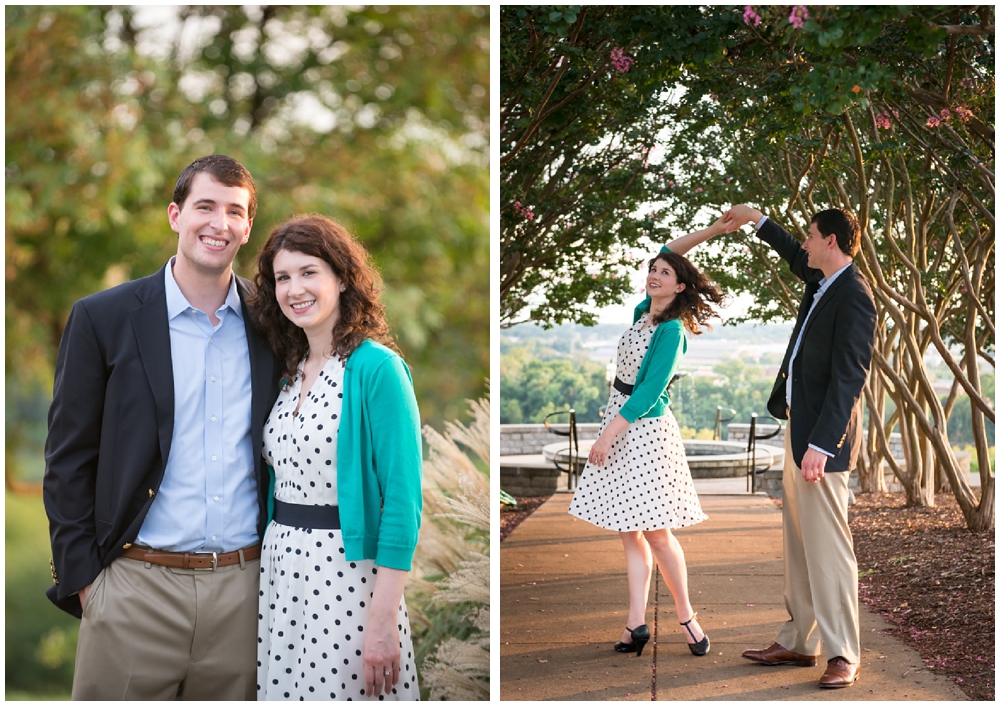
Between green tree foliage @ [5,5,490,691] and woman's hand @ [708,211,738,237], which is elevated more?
green tree foliage @ [5,5,490,691]

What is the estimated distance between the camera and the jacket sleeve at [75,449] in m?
2.08

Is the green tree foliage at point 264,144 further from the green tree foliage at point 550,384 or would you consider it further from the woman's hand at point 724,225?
the green tree foliage at point 550,384

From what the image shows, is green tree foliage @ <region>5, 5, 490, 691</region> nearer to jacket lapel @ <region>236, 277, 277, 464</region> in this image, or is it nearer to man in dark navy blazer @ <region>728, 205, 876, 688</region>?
jacket lapel @ <region>236, 277, 277, 464</region>

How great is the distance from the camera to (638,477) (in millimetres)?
3213

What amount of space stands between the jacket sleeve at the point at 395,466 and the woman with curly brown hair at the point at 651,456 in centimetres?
127

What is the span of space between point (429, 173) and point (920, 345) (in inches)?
187

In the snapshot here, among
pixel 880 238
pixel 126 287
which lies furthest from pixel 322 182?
pixel 880 238

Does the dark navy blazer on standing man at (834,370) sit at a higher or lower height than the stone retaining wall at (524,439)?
higher

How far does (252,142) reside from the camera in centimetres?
580

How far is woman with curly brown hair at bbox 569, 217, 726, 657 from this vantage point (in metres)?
3.16

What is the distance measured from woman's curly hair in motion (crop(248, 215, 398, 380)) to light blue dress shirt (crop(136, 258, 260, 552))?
0.36ft

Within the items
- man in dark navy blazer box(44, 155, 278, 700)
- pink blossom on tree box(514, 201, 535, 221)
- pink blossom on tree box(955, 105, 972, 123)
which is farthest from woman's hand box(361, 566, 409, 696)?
pink blossom on tree box(955, 105, 972, 123)

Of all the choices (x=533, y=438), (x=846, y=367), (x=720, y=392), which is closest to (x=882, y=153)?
(x=846, y=367)

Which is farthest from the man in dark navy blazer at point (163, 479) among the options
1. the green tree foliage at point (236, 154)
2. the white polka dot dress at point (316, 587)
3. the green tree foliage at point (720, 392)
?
the green tree foliage at point (720, 392)
